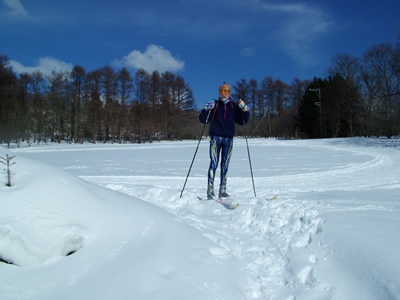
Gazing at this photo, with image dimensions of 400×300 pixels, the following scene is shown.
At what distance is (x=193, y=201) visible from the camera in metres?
4.18

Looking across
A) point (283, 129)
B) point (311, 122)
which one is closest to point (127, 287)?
point (311, 122)

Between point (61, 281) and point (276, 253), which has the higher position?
point (61, 281)

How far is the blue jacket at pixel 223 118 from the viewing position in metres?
4.32

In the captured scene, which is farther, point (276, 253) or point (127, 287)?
point (276, 253)

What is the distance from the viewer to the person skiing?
433 cm

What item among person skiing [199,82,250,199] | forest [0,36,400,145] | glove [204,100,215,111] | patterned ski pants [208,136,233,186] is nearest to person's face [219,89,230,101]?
person skiing [199,82,250,199]

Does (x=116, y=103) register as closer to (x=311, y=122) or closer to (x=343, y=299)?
(x=311, y=122)

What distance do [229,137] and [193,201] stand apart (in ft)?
4.48

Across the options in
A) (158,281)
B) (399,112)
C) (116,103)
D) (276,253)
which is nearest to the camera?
(158,281)

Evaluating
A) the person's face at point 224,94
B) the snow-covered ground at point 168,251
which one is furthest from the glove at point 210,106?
the snow-covered ground at point 168,251

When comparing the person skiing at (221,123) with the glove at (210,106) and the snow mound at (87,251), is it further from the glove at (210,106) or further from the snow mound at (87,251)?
the snow mound at (87,251)

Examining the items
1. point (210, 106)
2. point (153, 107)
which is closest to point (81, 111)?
point (153, 107)

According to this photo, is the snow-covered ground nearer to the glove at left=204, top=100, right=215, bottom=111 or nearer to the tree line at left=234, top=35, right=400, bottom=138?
the glove at left=204, top=100, right=215, bottom=111

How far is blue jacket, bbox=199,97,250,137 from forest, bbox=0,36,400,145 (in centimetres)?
2324
